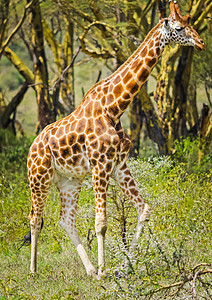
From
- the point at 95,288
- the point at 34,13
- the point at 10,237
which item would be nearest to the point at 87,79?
the point at 34,13

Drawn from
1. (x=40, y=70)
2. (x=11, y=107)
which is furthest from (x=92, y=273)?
(x=11, y=107)

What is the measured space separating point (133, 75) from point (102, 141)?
85cm

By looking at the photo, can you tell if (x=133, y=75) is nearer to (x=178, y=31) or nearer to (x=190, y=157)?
(x=178, y=31)

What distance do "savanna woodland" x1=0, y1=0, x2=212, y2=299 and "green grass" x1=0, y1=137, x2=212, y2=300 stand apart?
0.02m

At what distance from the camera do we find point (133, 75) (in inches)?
220

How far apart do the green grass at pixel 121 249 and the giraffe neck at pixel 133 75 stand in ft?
4.49

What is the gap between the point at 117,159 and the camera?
5.70 meters

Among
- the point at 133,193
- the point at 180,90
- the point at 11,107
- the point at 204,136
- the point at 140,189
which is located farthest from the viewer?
the point at 11,107

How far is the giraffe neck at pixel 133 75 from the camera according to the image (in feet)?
18.0

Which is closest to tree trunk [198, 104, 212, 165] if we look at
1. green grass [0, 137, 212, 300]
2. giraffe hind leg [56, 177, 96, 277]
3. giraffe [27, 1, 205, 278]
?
green grass [0, 137, 212, 300]

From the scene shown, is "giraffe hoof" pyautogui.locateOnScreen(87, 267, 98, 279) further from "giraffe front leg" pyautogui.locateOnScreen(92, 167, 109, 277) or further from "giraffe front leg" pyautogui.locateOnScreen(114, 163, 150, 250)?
"giraffe front leg" pyautogui.locateOnScreen(114, 163, 150, 250)

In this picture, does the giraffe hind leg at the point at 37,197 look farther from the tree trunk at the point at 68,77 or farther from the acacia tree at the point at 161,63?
the tree trunk at the point at 68,77

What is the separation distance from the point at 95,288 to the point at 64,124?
203cm

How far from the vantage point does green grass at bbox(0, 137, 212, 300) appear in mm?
4785
